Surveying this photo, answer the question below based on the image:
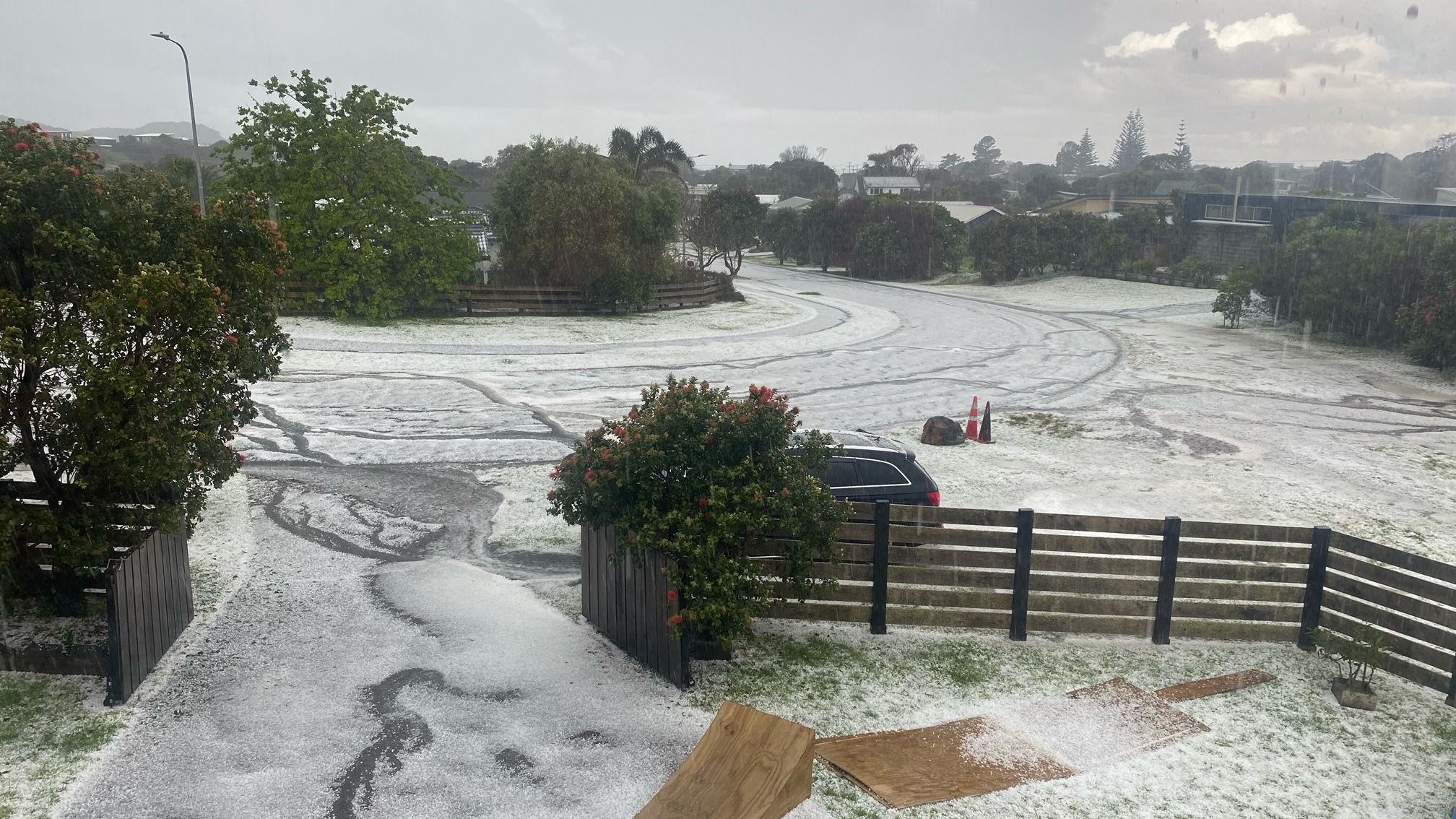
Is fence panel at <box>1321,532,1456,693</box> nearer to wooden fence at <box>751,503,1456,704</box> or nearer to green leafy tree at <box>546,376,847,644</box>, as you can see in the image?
wooden fence at <box>751,503,1456,704</box>

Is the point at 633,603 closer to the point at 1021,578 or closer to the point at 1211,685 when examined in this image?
the point at 1021,578

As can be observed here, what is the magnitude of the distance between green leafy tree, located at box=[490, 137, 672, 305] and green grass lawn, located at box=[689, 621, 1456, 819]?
3151 cm

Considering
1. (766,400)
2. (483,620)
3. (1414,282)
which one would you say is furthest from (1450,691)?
(1414,282)

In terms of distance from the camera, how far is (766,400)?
33.3ft

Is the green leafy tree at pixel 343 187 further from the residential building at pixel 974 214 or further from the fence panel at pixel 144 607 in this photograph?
the residential building at pixel 974 214

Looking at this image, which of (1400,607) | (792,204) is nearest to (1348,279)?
(1400,607)

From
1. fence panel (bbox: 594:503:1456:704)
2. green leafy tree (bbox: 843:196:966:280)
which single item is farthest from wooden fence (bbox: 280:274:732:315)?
fence panel (bbox: 594:503:1456:704)

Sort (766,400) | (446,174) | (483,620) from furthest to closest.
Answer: (446,174), (483,620), (766,400)

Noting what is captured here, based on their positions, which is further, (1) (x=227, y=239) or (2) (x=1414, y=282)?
(2) (x=1414, y=282)

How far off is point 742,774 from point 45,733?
19.8 feet

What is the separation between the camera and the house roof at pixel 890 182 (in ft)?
462

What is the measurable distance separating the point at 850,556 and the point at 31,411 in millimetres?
8471

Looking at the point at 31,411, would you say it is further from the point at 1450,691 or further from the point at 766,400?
the point at 1450,691

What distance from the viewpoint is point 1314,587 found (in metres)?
10.5
